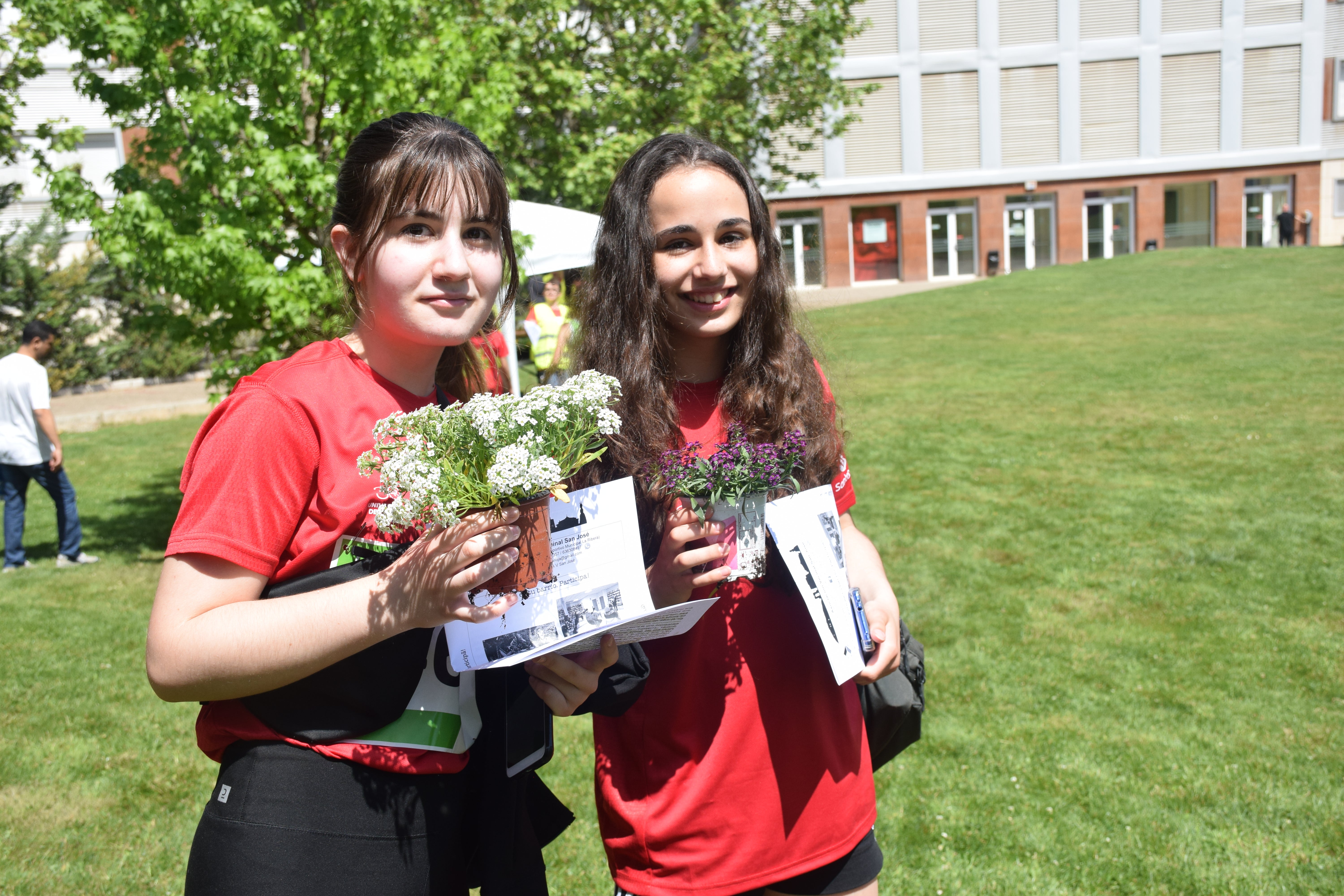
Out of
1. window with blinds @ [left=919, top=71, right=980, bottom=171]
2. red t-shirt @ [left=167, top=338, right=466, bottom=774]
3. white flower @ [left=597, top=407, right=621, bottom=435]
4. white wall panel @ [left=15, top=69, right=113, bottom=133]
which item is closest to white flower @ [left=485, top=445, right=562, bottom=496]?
white flower @ [left=597, top=407, right=621, bottom=435]

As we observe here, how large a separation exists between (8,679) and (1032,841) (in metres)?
5.82

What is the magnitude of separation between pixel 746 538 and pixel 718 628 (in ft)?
0.88

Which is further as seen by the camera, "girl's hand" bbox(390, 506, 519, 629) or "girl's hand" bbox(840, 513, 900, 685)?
"girl's hand" bbox(840, 513, 900, 685)

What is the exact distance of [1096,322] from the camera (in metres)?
19.7

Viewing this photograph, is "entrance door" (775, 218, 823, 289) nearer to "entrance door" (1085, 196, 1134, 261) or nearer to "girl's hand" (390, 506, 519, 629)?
"entrance door" (1085, 196, 1134, 261)

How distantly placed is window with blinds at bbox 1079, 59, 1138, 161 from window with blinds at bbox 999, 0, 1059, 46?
6.09 feet

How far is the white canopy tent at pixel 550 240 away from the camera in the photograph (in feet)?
30.3

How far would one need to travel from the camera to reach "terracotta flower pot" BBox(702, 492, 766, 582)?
1758mm

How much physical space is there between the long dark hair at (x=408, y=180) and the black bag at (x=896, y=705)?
4.21 feet

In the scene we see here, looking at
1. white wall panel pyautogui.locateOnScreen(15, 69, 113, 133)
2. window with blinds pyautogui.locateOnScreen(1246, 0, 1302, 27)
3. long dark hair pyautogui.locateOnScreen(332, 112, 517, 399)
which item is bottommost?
long dark hair pyautogui.locateOnScreen(332, 112, 517, 399)

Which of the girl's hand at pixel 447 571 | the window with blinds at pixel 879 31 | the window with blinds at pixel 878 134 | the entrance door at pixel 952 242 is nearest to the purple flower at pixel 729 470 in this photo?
the girl's hand at pixel 447 571

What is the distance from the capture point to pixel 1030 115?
35.8 meters

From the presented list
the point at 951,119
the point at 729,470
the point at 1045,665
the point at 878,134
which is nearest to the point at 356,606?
the point at 729,470

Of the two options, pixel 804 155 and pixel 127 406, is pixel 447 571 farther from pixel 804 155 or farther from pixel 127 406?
pixel 804 155
